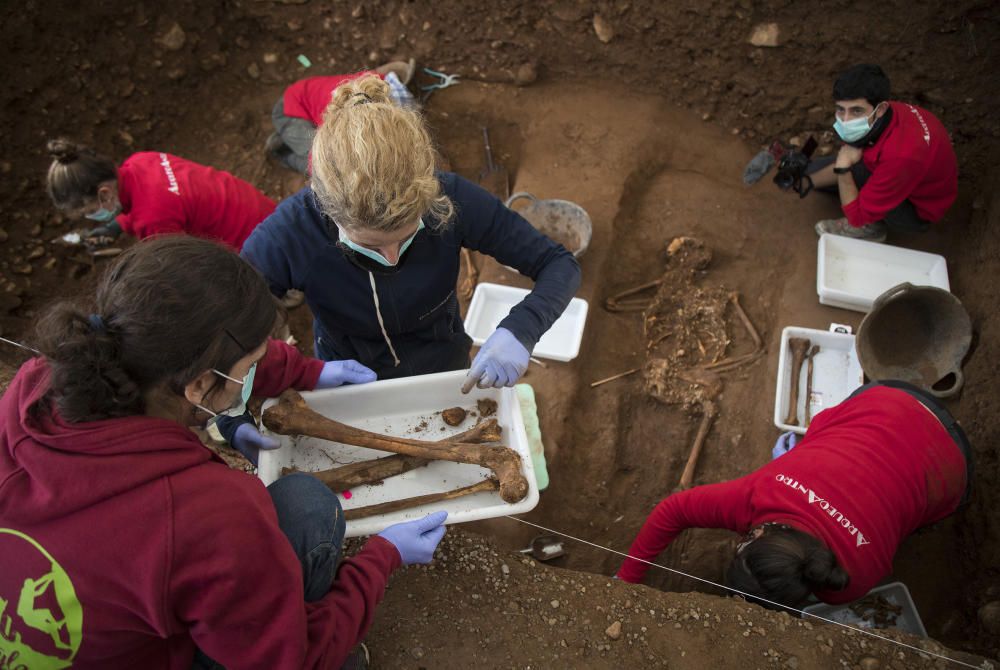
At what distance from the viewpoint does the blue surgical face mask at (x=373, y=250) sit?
2.19m

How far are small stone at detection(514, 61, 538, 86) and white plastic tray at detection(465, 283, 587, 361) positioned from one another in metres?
1.92

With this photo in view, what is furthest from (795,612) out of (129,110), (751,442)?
(129,110)

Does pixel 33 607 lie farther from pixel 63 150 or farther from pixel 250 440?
pixel 63 150

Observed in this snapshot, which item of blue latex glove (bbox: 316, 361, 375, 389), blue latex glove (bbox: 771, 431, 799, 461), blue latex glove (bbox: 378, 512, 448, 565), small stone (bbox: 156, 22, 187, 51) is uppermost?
small stone (bbox: 156, 22, 187, 51)

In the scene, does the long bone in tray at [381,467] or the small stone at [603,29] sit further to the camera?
the small stone at [603,29]

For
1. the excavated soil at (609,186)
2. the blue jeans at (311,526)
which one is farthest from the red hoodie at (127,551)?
the excavated soil at (609,186)

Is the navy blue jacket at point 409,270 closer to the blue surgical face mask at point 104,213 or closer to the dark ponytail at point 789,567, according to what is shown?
the dark ponytail at point 789,567

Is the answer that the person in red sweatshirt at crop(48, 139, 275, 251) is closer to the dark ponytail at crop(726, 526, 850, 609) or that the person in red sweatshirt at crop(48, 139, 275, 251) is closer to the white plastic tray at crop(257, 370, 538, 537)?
the white plastic tray at crop(257, 370, 538, 537)

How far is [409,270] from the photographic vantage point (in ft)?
7.88

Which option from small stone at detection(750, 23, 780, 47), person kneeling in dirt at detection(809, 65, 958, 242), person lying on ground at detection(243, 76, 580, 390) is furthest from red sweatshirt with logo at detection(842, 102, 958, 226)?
person lying on ground at detection(243, 76, 580, 390)

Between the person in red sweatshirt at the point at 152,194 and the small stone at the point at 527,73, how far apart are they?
A: 2406 millimetres

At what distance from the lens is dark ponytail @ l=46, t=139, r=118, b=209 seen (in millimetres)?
3475

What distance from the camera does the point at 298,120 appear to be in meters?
4.73

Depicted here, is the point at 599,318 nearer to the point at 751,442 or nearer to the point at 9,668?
the point at 751,442
